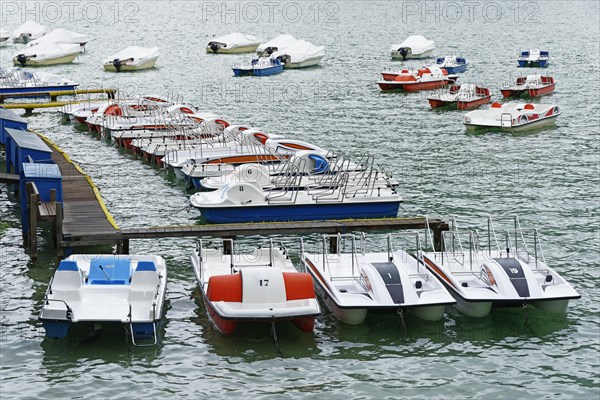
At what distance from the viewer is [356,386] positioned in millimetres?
23875

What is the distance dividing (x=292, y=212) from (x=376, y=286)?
32.4 feet

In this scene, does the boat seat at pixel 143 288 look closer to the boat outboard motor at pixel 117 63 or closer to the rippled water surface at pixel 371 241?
the rippled water surface at pixel 371 241

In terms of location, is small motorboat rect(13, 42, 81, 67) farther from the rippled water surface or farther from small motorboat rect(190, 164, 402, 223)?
small motorboat rect(190, 164, 402, 223)

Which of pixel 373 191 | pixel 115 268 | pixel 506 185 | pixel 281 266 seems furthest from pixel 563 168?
pixel 115 268

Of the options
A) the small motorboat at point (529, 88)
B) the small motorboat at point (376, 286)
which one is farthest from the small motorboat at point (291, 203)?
the small motorboat at point (529, 88)

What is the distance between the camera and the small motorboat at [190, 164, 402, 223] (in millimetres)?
36156

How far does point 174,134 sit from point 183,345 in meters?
23.4

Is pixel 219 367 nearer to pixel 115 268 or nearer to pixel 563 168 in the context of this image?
pixel 115 268

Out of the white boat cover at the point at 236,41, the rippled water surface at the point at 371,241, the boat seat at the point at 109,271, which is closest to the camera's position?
the rippled water surface at the point at 371,241

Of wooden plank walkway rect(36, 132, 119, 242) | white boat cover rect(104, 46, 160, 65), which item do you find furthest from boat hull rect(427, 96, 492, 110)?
white boat cover rect(104, 46, 160, 65)

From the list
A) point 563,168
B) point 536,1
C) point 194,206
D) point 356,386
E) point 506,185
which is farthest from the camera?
point 536,1

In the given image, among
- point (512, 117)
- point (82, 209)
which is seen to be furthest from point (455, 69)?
point (82, 209)

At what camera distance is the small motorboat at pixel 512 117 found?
55.0 metres

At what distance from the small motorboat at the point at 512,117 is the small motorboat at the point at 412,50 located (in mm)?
36902
